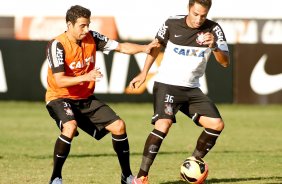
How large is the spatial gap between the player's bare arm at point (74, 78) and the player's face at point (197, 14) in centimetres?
135

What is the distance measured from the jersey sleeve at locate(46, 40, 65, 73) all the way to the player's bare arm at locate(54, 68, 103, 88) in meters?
0.08

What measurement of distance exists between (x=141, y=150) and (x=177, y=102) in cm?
470

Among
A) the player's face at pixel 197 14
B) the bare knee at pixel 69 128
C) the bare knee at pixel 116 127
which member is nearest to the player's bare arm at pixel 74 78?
the bare knee at pixel 69 128

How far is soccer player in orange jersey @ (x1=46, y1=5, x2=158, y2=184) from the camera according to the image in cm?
1067

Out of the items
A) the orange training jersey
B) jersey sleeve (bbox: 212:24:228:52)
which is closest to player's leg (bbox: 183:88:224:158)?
jersey sleeve (bbox: 212:24:228:52)

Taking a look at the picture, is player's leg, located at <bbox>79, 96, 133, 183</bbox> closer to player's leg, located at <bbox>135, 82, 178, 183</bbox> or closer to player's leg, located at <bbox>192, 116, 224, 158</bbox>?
player's leg, located at <bbox>135, 82, 178, 183</bbox>

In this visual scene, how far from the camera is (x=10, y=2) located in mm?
46531

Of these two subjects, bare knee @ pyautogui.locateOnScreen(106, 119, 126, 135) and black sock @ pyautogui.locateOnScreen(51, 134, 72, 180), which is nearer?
black sock @ pyautogui.locateOnScreen(51, 134, 72, 180)

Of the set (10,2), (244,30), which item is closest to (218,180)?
(244,30)

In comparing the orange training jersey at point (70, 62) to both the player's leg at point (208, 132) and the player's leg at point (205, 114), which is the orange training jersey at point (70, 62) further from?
the player's leg at point (208, 132)

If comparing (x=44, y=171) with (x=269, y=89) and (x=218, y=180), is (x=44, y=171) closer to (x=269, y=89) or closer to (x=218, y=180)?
(x=218, y=180)

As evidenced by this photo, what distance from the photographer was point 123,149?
1109 centimetres

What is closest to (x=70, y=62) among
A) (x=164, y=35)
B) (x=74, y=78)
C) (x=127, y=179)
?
(x=74, y=78)

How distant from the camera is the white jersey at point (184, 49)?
11.0 meters
